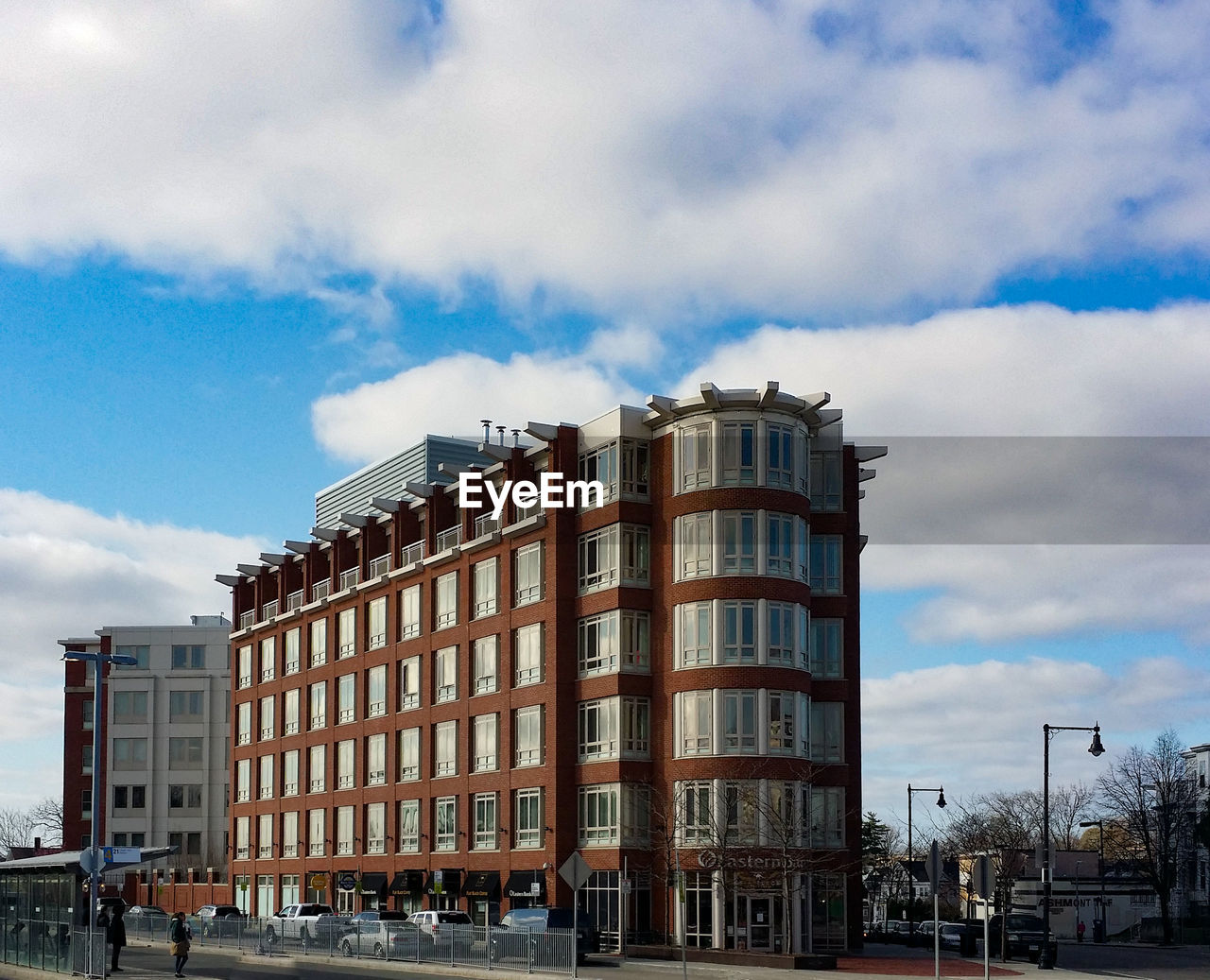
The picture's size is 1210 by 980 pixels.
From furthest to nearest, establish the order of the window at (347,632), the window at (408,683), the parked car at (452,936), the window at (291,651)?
the window at (291,651), the window at (347,632), the window at (408,683), the parked car at (452,936)

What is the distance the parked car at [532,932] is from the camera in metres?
41.6

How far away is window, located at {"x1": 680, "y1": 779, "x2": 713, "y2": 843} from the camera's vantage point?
197ft

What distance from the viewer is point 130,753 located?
128 meters

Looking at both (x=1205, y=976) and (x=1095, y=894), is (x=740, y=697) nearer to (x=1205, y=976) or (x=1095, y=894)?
(x=1205, y=976)

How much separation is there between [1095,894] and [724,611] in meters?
78.2

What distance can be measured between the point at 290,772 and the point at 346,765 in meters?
8.54

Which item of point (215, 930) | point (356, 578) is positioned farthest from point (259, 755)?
point (215, 930)

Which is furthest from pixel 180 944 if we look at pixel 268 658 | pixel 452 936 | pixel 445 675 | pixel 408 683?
pixel 268 658

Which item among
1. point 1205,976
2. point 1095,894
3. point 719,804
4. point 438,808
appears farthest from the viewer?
point 1095,894

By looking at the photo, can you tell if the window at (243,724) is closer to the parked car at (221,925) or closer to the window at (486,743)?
the window at (486,743)

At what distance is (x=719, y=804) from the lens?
2357 inches

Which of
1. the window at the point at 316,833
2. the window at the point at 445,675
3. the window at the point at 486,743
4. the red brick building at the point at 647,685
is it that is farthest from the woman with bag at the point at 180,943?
the window at the point at 316,833

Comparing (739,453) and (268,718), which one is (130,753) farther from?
(739,453)

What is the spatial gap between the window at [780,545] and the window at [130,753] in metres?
81.3
